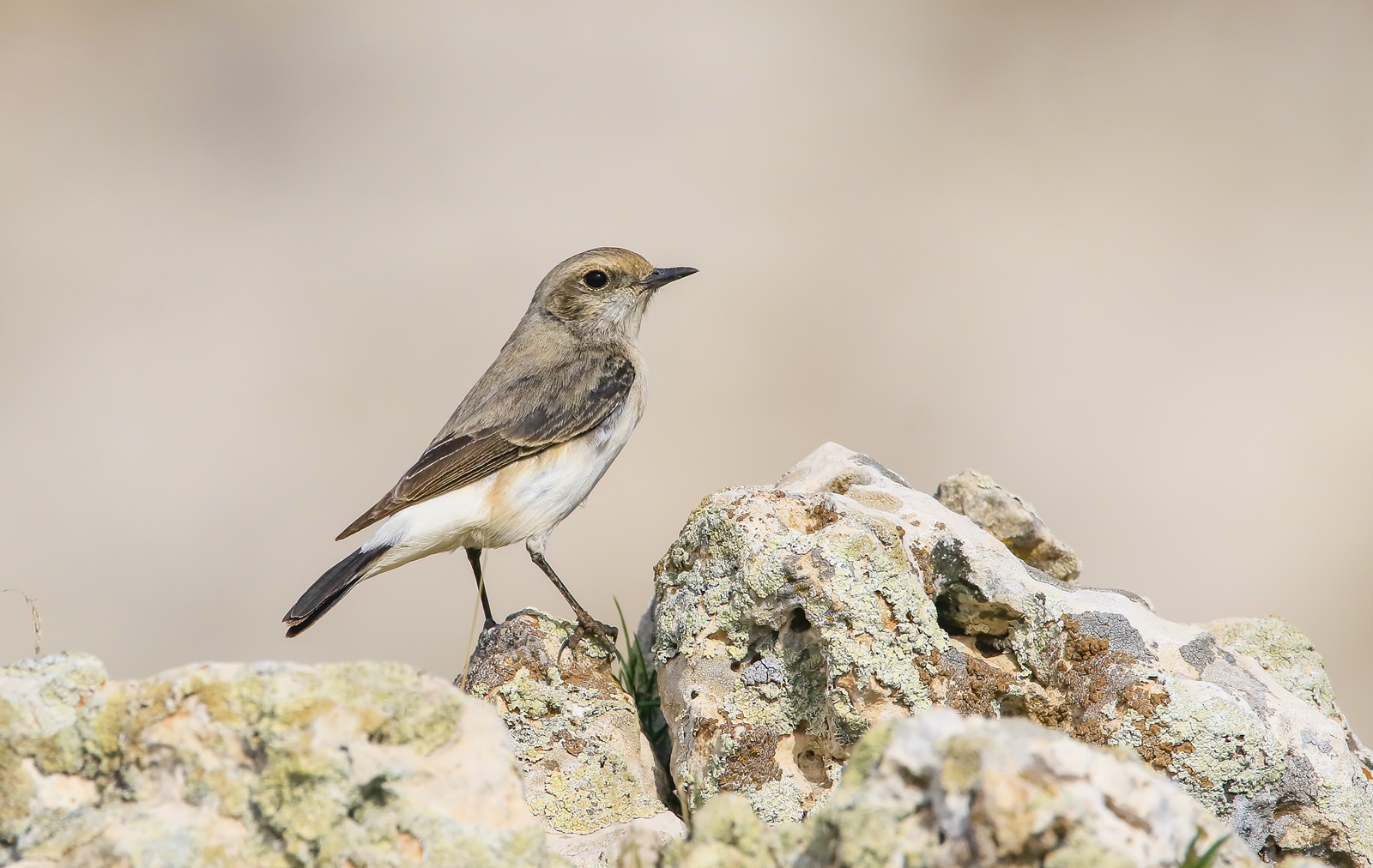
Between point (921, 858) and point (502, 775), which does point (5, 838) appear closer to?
point (502, 775)

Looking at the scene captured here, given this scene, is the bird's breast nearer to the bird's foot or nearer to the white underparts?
the white underparts

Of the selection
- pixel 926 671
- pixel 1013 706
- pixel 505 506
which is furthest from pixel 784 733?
pixel 505 506

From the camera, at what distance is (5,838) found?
9.21ft

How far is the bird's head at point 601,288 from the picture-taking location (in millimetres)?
8062

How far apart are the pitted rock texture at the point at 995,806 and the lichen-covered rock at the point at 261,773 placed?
75 cm

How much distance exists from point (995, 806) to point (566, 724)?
9.67ft

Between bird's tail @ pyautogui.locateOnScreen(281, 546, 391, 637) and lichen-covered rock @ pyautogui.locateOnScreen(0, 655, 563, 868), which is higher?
lichen-covered rock @ pyautogui.locateOnScreen(0, 655, 563, 868)

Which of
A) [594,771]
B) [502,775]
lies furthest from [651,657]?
[502,775]

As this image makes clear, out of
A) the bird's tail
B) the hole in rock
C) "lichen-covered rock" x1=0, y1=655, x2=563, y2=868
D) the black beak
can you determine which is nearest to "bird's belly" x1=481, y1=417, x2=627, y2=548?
the bird's tail

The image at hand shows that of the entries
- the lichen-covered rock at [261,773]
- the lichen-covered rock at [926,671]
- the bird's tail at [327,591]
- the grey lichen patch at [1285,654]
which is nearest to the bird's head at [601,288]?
the bird's tail at [327,591]

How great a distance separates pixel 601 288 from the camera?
808 cm

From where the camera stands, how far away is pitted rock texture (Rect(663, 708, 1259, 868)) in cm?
236

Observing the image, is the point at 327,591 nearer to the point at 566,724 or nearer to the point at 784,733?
the point at 566,724

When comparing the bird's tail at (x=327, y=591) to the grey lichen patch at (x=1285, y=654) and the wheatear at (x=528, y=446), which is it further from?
the grey lichen patch at (x=1285, y=654)
